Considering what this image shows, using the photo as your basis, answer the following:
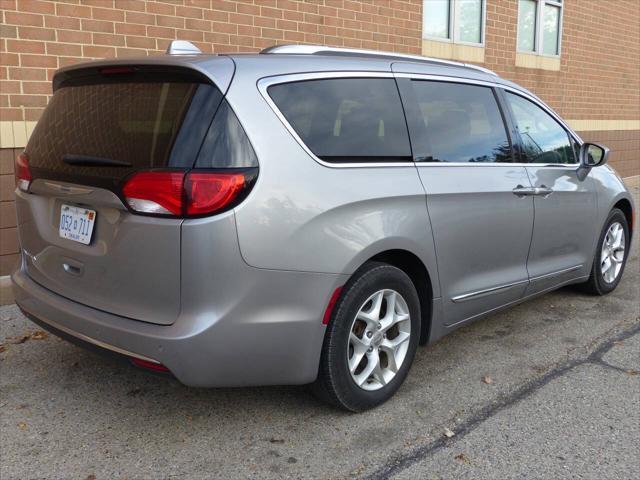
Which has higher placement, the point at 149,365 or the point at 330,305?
the point at 330,305

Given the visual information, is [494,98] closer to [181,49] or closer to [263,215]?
[181,49]

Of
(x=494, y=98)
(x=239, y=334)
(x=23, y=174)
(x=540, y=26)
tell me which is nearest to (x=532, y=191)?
(x=494, y=98)

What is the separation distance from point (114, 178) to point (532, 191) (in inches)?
107

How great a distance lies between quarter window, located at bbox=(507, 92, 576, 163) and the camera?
4355 mm

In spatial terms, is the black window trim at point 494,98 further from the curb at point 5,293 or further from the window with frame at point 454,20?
the window with frame at point 454,20

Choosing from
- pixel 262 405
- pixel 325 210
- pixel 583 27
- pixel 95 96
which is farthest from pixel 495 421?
pixel 583 27

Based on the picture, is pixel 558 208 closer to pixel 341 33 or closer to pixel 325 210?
pixel 325 210

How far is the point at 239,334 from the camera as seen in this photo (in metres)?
→ 2.70

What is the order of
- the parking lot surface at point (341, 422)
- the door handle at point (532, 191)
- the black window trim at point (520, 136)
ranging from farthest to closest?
1. the black window trim at point (520, 136)
2. the door handle at point (532, 191)
3. the parking lot surface at point (341, 422)


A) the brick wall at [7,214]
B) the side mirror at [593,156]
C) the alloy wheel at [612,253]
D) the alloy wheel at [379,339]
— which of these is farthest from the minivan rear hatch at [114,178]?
the alloy wheel at [612,253]

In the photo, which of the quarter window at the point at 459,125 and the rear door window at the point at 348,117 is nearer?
the rear door window at the point at 348,117

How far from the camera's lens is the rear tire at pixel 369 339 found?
9.96ft

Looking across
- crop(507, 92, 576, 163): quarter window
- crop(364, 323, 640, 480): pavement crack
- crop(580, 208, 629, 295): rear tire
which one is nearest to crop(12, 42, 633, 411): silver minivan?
crop(364, 323, 640, 480): pavement crack

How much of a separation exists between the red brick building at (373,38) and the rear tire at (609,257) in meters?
3.79
